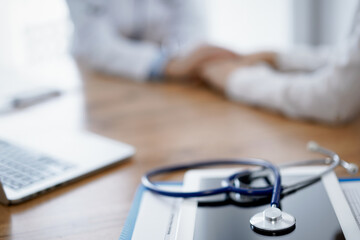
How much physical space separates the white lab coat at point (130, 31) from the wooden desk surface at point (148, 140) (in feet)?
0.45

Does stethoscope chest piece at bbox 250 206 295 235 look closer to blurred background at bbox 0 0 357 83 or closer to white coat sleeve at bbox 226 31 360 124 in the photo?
white coat sleeve at bbox 226 31 360 124

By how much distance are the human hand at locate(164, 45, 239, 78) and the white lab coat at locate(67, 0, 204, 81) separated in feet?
0.31

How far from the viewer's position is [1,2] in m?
2.39

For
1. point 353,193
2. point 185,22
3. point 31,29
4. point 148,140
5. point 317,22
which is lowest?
point 317,22

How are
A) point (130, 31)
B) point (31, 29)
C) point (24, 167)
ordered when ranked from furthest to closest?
Result: 1. point (31, 29)
2. point (130, 31)
3. point (24, 167)

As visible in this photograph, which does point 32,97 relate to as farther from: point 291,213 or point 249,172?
point 291,213

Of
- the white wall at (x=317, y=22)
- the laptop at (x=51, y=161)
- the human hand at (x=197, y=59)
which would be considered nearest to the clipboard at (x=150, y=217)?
the laptop at (x=51, y=161)

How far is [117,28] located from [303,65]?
75 cm

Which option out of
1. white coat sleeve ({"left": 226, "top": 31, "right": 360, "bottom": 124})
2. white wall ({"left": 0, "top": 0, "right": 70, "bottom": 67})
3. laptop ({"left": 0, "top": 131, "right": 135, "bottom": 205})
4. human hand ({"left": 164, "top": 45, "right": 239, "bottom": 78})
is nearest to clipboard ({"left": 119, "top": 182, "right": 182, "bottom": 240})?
laptop ({"left": 0, "top": 131, "right": 135, "bottom": 205})

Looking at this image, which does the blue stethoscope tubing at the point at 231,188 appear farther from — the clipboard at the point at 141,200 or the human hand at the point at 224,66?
the human hand at the point at 224,66

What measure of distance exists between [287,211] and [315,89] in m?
0.44

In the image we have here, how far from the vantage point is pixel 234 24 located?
9.57 ft

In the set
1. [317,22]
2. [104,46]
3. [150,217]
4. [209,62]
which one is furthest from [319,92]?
[317,22]

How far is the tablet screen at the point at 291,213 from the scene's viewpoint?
536mm
